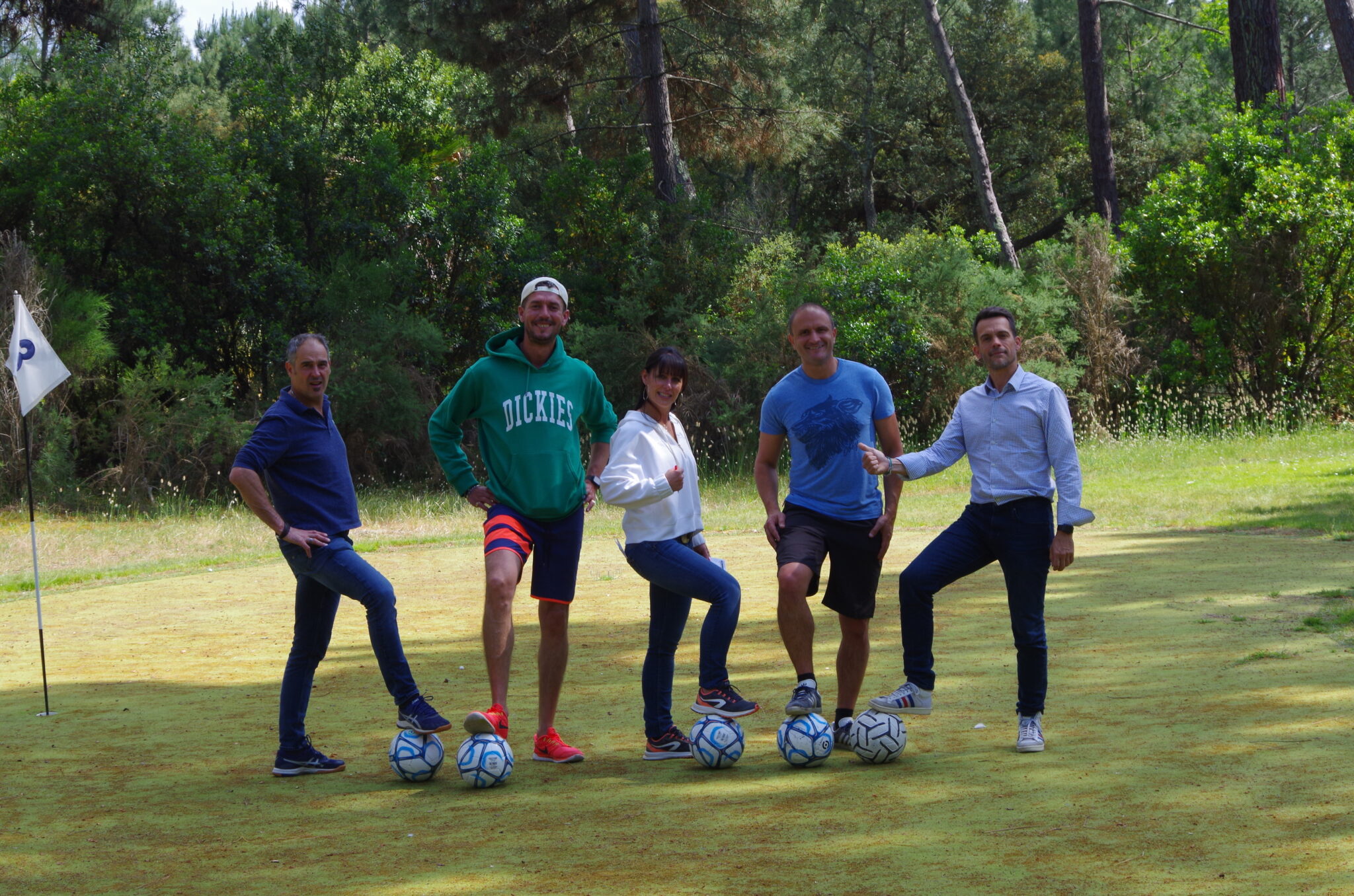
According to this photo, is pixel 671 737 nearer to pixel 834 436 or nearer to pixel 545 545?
pixel 545 545

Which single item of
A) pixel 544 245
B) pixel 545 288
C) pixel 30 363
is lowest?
pixel 30 363

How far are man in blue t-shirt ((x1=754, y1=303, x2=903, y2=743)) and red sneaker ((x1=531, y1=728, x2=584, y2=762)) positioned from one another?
3.46 ft

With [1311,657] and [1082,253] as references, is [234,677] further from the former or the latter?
[1082,253]

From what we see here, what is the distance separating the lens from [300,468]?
608 centimetres

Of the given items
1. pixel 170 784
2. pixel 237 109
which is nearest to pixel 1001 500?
pixel 170 784

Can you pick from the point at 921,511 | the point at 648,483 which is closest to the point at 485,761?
the point at 648,483

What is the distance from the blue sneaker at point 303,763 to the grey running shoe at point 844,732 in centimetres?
229

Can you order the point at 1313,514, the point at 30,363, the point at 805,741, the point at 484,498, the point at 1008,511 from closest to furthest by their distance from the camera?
the point at 805,741
the point at 1008,511
the point at 484,498
the point at 30,363
the point at 1313,514

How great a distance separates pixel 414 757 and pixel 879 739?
2.04 m

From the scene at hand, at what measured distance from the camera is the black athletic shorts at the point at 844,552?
19.9 ft

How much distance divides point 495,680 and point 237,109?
71.5 feet

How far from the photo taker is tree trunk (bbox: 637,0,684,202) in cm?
2541

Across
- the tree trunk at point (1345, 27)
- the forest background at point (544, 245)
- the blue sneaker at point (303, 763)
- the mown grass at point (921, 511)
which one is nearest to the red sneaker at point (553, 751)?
the blue sneaker at point (303, 763)

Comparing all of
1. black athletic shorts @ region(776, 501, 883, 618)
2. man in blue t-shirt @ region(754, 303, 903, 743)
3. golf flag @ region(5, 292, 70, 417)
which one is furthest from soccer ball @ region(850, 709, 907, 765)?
golf flag @ region(5, 292, 70, 417)
